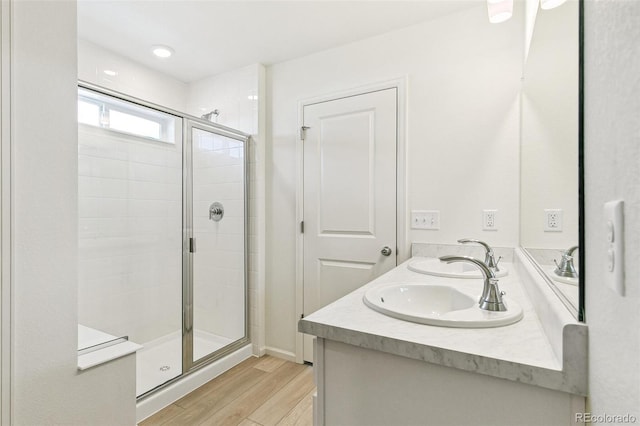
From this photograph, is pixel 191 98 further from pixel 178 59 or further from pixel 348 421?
pixel 348 421

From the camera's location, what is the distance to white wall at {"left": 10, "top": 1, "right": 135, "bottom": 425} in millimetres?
1087

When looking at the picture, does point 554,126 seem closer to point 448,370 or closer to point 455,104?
point 448,370

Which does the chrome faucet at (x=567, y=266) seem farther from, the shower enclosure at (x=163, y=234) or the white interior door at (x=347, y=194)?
the shower enclosure at (x=163, y=234)

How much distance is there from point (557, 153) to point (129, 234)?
8.76 feet

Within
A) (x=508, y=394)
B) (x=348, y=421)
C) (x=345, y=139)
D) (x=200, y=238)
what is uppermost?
(x=345, y=139)

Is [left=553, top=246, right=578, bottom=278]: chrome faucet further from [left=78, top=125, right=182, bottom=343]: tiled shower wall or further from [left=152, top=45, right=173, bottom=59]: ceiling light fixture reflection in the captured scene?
[left=152, top=45, right=173, bottom=59]: ceiling light fixture reflection

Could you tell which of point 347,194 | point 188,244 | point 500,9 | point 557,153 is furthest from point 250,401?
point 500,9

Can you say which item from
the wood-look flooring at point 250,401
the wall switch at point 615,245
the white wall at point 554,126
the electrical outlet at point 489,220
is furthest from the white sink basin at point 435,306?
the wood-look flooring at point 250,401

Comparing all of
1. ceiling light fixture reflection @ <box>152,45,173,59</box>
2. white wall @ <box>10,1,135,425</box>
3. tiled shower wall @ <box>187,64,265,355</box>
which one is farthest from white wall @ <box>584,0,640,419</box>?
ceiling light fixture reflection @ <box>152,45,173,59</box>

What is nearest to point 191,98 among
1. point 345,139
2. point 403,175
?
point 345,139

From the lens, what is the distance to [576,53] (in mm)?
649

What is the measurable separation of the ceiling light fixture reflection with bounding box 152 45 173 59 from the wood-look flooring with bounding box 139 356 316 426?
7.86 ft

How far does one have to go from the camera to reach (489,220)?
186 cm

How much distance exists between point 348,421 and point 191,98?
299 centimetres
